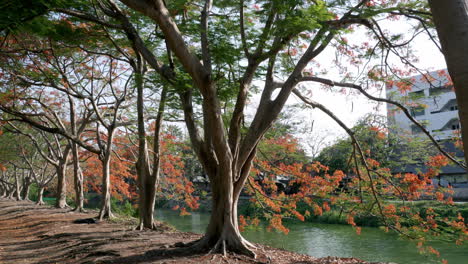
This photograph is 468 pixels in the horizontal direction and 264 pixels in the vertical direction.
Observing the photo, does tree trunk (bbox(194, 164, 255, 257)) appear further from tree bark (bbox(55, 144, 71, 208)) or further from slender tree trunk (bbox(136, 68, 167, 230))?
tree bark (bbox(55, 144, 71, 208))

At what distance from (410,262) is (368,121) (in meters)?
6.45

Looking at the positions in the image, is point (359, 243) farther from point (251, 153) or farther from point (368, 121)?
point (251, 153)

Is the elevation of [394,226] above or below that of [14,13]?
below

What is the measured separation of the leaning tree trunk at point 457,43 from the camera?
6.23 feet

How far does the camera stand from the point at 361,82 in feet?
22.0

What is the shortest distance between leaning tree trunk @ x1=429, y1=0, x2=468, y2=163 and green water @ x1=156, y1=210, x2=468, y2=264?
400 inches

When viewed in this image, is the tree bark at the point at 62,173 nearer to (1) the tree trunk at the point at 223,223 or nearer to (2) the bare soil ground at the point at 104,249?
(2) the bare soil ground at the point at 104,249

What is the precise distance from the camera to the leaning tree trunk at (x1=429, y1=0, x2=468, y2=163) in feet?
6.23

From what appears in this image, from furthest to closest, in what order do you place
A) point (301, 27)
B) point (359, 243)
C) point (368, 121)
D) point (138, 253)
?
point (359, 243) → point (368, 121) → point (138, 253) → point (301, 27)

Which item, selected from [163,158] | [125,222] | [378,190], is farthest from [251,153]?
[163,158]

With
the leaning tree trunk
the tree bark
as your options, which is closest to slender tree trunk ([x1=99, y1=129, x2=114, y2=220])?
the tree bark

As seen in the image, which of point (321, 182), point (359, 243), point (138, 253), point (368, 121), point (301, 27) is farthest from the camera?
point (359, 243)

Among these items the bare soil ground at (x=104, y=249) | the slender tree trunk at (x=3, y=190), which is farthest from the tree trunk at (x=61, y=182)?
the slender tree trunk at (x=3, y=190)

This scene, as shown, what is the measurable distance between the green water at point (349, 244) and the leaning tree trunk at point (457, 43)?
10.2 meters
